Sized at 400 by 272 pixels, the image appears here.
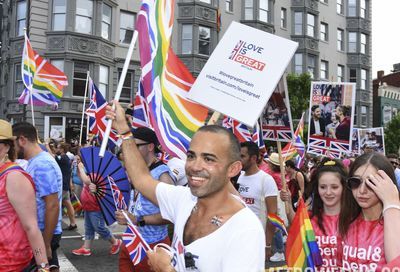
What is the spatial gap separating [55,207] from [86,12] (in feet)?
65.8

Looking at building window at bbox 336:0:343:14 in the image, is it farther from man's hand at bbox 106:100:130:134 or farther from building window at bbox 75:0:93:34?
man's hand at bbox 106:100:130:134

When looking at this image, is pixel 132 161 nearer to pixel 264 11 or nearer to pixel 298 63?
pixel 264 11

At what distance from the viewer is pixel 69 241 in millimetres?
8664

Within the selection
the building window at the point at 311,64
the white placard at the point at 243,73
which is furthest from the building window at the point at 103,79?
the white placard at the point at 243,73

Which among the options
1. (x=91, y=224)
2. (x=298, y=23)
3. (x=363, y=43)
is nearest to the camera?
(x=91, y=224)

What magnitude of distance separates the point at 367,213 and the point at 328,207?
1.78 feet

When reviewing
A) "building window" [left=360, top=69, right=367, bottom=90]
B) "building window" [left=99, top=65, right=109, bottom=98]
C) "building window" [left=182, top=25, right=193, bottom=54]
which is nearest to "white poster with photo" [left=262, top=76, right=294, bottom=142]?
"building window" [left=99, top=65, right=109, bottom=98]

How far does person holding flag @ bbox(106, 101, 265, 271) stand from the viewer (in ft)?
6.72

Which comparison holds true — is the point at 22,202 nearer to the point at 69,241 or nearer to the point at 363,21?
the point at 69,241

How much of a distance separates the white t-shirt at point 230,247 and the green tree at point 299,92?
25.4m

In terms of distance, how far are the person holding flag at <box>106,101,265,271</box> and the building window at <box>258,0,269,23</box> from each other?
28.9m

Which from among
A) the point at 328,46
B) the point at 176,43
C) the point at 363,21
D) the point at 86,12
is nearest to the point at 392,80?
the point at 363,21

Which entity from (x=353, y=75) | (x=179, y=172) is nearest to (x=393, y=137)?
(x=353, y=75)

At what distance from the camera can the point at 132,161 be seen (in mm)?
2947
